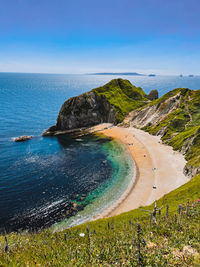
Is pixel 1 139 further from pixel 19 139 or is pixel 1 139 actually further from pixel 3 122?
pixel 3 122

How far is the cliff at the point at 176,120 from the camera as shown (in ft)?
222

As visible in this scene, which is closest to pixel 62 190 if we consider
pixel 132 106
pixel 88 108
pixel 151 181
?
pixel 151 181

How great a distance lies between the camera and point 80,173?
188 ft

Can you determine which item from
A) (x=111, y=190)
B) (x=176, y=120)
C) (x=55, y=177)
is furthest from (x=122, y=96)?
(x=111, y=190)

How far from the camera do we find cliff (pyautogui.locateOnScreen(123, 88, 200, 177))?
67688 millimetres

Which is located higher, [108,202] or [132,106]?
[132,106]

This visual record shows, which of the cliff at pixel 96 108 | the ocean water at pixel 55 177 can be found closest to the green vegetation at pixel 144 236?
the ocean water at pixel 55 177

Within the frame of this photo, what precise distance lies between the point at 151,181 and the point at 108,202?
16.4 m

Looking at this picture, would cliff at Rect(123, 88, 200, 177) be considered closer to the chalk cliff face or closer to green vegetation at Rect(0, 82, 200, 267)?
green vegetation at Rect(0, 82, 200, 267)

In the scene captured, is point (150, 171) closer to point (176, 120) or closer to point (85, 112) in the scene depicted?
point (176, 120)

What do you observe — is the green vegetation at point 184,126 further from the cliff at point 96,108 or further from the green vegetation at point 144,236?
the cliff at point 96,108

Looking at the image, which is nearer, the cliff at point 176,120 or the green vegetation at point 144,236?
the green vegetation at point 144,236

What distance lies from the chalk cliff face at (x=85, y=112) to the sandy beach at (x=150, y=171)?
104ft

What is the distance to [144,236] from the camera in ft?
40.2
